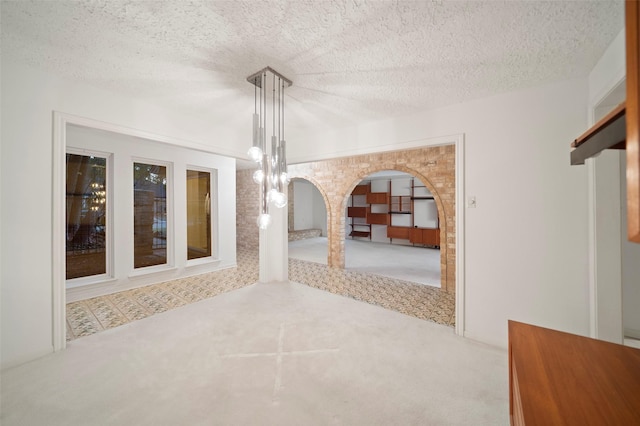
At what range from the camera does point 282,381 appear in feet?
6.31

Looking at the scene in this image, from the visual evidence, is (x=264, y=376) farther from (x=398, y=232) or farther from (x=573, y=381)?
(x=398, y=232)

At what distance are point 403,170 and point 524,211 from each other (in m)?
2.72

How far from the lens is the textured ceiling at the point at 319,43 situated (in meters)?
1.48

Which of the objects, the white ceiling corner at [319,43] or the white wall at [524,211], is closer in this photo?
the white ceiling corner at [319,43]

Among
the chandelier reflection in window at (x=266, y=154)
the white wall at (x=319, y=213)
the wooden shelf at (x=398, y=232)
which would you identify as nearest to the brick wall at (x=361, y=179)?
the chandelier reflection in window at (x=266, y=154)

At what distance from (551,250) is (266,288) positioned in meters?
3.61

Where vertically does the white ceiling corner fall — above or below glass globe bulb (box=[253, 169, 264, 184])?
above

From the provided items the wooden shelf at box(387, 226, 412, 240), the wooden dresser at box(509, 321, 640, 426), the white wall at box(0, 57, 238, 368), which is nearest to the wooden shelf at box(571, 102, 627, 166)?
the wooden dresser at box(509, 321, 640, 426)

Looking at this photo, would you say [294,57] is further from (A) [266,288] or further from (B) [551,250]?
(A) [266,288]

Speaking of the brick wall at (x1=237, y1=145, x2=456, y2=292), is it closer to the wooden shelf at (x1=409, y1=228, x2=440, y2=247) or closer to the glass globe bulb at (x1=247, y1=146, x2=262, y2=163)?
the glass globe bulb at (x1=247, y1=146, x2=262, y2=163)

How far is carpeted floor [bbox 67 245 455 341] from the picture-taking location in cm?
304

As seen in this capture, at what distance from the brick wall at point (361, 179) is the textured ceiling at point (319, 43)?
2.09m

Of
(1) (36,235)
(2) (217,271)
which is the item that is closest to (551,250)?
(1) (36,235)

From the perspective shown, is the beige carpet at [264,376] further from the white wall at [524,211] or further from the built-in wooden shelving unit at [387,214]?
the built-in wooden shelving unit at [387,214]
